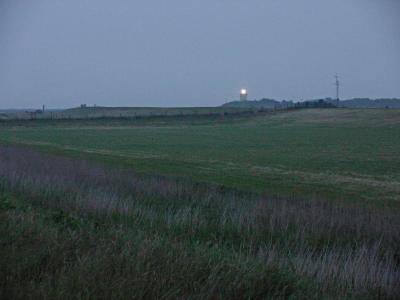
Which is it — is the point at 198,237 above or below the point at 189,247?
below

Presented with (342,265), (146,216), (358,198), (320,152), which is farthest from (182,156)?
(342,265)

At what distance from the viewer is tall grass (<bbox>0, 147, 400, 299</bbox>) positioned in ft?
19.6

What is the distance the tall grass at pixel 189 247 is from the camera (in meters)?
5.98

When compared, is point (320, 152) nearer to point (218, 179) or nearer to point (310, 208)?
point (218, 179)

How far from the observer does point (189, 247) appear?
7945 mm

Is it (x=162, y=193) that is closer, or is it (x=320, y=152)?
(x=162, y=193)

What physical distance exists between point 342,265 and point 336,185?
13278 mm

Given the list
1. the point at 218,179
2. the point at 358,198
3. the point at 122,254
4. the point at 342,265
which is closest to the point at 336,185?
the point at 358,198

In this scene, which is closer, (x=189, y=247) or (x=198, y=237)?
(x=189, y=247)

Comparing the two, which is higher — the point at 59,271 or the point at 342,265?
the point at 59,271

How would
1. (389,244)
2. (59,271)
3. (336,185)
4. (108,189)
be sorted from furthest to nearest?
(336,185)
(108,189)
(389,244)
(59,271)

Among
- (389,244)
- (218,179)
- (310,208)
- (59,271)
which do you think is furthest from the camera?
(218,179)

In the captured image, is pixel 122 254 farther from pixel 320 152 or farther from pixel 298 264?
pixel 320 152

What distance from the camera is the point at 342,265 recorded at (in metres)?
8.10
